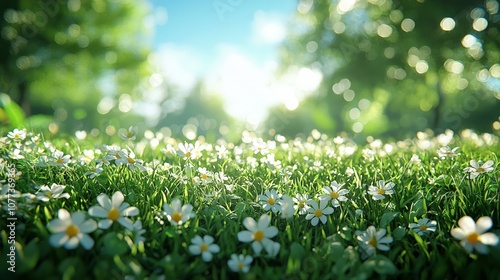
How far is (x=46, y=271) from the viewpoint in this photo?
125 cm

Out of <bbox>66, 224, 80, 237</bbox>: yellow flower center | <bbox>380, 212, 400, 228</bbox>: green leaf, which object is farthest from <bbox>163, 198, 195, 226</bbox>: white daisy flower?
<bbox>380, 212, 400, 228</bbox>: green leaf

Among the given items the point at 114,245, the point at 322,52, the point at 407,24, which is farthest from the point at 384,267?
the point at 322,52

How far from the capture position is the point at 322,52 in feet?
55.7

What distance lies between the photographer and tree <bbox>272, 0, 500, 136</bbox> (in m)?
11.7

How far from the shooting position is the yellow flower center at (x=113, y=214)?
156 centimetres

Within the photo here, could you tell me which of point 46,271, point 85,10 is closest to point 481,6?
point 46,271

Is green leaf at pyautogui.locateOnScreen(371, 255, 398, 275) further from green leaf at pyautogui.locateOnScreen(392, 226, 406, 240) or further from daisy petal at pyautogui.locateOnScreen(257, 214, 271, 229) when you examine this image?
daisy petal at pyautogui.locateOnScreen(257, 214, 271, 229)

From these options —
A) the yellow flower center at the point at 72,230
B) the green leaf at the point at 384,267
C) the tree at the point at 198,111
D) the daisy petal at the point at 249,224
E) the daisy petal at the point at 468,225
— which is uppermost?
the daisy petal at the point at 468,225

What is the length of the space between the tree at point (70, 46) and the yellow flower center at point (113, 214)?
12.9 m

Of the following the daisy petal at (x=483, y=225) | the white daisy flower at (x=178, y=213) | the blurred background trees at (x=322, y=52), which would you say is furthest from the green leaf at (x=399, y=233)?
the blurred background trees at (x=322, y=52)

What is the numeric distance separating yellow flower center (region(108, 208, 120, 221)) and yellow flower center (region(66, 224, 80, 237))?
172 millimetres

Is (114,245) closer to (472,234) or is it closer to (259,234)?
(259,234)

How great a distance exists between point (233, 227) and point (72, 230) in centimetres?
81

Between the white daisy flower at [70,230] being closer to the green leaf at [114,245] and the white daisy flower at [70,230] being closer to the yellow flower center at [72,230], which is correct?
the yellow flower center at [72,230]
